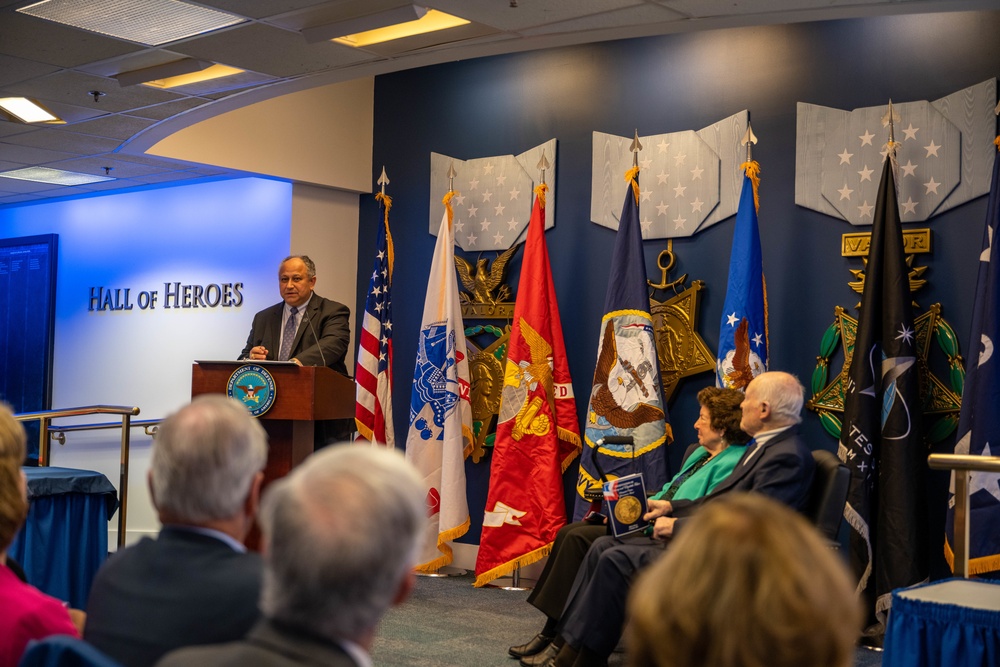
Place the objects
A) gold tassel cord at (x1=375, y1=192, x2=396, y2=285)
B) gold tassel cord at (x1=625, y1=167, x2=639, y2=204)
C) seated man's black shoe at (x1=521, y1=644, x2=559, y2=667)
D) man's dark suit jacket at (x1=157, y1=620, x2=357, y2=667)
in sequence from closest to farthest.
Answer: man's dark suit jacket at (x1=157, y1=620, x2=357, y2=667) < seated man's black shoe at (x1=521, y1=644, x2=559, y2=667) < gold tassel cord at (x1=625, y1=167, x2=639, y2=204) < gold tassel cord at (x1=375, y1=192, x2=396, y2=285)

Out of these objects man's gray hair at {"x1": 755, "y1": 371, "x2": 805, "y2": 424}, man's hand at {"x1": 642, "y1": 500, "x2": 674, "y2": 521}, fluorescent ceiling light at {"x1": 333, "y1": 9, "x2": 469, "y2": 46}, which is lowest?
man's hand at {"x1": 642, "y1": 500, "x2": 674, "y2": 521}

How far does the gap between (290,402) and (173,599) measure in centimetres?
325

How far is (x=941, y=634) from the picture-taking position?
2.73 metres

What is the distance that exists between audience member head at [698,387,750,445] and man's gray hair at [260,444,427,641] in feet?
10.6

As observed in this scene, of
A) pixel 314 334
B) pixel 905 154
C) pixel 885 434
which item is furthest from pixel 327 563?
pixel 905 154

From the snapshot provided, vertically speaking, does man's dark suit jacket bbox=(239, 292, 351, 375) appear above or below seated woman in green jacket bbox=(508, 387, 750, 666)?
above

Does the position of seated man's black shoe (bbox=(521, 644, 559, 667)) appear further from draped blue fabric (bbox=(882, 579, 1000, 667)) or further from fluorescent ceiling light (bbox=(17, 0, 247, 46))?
fluorescent ceiling light (bbox=(17, 0, 247, 46))

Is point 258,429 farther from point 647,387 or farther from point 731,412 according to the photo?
point 647,387

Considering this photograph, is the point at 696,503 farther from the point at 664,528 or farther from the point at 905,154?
the point at 905,154

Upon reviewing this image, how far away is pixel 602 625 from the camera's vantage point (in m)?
3.97

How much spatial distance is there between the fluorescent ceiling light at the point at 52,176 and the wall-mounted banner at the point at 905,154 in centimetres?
526

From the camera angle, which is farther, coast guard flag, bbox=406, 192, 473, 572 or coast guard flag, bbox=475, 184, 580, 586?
coast guard flag, bbox=406, 192, 473, 572

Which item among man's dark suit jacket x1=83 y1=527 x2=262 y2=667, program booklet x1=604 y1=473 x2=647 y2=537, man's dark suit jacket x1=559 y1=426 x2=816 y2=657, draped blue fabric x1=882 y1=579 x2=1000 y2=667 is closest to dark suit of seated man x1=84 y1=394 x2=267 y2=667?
man's dark suit jacket x1=83 y1=527 x2=262 y2=667

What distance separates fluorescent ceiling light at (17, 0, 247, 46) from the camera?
14.0 ft
